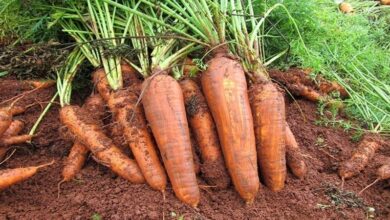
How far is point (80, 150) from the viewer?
2643 millimetres

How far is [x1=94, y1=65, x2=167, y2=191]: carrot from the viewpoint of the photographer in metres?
2.44

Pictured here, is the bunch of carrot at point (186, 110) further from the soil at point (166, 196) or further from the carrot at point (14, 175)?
the carrot at point (14, 175)

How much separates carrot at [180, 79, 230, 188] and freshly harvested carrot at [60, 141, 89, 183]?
665mm

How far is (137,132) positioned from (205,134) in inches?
15.6

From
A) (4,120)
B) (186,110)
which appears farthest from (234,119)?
(4,120)

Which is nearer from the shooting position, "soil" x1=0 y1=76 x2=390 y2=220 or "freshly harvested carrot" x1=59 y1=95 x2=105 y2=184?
"soil" x1=0 y1=76 x2=390 y2=220

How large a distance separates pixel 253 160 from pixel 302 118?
0.75 metres

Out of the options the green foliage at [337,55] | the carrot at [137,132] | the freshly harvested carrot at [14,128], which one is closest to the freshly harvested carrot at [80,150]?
the carrot at [137,132]

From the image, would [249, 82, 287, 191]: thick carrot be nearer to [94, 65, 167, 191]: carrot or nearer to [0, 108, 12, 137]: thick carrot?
[94, 65, 167, 191]: carrot

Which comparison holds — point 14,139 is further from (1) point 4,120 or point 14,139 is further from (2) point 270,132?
(2) point 270,132

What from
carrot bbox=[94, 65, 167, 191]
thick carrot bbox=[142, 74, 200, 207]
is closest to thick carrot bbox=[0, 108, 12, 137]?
carrot bbox=[94, 65, 167, 191]

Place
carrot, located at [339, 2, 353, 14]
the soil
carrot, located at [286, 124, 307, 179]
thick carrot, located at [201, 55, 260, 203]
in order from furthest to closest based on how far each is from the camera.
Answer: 1. carrot, located at [339, 2, 353, 14]
2. carrot, located at [286, 124, 307, 179]
3. thick carrot, located at [201, 55, 260, 203]
4. the soil

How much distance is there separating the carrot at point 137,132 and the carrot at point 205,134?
0.26 metres

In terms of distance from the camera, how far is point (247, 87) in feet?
8.93
